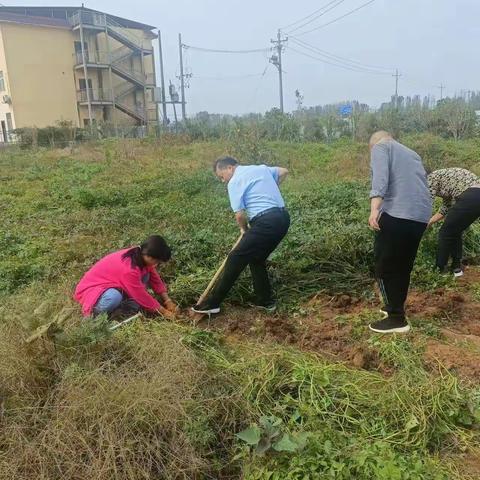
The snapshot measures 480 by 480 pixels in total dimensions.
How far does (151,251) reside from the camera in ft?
11.9

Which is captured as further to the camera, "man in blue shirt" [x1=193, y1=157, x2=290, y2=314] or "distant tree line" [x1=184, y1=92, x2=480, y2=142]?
"distant tree line" [x1=184, y1=92, x2=480, y2=142]

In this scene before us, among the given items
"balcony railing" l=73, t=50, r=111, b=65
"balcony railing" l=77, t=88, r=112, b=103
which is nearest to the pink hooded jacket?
"balcony railing" l=77, t=88, r=112, b=103

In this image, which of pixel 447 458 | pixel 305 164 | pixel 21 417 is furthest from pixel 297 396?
pixel 305 164

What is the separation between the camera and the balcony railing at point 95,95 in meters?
33.6

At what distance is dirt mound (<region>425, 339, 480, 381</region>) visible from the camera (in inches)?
119

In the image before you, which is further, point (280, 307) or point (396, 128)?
point (396, 128)

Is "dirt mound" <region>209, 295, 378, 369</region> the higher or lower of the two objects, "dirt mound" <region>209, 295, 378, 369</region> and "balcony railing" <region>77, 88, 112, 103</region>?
the lower

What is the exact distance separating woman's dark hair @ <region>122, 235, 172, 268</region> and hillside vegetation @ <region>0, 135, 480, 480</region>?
0.49 meters

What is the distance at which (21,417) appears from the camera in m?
2.27

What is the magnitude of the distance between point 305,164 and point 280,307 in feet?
30.5

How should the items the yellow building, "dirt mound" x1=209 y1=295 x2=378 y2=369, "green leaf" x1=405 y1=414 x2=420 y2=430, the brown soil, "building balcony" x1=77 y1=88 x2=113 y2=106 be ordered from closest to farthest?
"green leaf" x1=405 y1=414 x2=420 y2=430 < the brown soil < "dirt mound" x1=209 y1=295 x2=378 y2=369 < the yellow building < "building balcony" x1=77 y1=88 x2=113 y2=106

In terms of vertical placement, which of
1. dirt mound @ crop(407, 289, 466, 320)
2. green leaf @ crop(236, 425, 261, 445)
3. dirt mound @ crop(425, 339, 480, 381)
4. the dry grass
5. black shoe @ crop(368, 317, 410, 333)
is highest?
the dry grass

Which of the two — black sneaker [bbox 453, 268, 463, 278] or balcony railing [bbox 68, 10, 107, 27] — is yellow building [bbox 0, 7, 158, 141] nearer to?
balcony railing [bbox 68, 10, 107, 27]

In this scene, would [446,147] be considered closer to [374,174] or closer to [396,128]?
[396,128]
